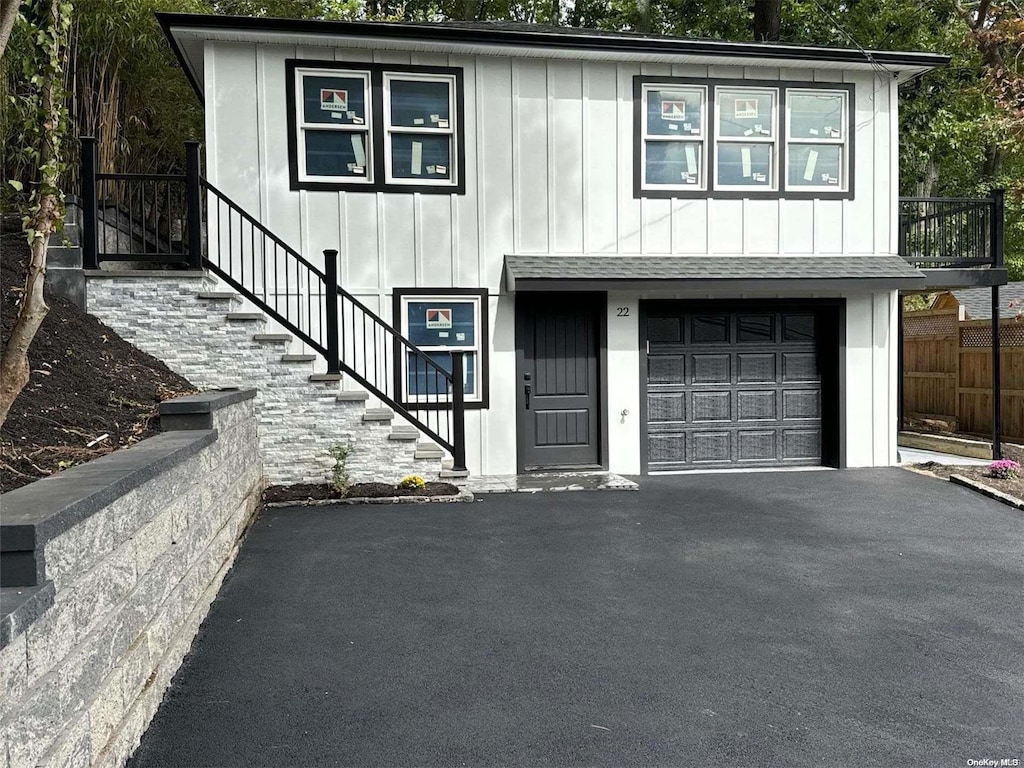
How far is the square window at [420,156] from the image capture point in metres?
8.23

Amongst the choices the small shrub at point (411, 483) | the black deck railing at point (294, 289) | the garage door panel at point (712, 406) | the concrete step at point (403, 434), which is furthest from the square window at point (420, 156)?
the garage door panel at point (712, 406)

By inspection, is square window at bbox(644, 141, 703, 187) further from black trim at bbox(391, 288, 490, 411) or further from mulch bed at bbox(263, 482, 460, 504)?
mulch bed at bbox(263, 482, 460, 504)

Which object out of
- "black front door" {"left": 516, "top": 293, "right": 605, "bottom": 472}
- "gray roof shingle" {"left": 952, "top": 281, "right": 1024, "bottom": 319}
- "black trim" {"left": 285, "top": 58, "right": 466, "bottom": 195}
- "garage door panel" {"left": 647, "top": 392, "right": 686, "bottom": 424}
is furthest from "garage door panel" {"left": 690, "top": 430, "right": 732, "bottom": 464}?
"gray roof shingle" {"left": 952, "top": 281, "right": 1024, "bottom": 319}

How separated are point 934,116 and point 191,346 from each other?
13.0 m

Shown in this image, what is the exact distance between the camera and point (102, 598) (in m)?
2.46

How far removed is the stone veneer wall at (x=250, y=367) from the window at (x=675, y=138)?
4333 mm

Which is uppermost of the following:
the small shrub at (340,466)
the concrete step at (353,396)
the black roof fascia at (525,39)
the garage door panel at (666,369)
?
the black roof fascia at (525,39)

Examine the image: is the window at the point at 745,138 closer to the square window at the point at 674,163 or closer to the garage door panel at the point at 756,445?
the square window at the point at 674,163

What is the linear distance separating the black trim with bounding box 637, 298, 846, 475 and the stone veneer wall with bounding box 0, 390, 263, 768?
559cm

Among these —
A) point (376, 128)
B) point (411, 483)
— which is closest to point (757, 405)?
point (411, 483)

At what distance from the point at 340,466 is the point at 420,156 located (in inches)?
140

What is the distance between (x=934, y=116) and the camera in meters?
13.4

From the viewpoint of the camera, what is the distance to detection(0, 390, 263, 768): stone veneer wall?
1.91m

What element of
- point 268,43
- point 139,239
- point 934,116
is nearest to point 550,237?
point 268,43
